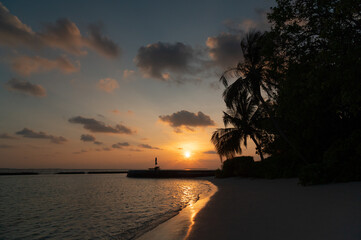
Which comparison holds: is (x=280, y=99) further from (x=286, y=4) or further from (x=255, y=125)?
(x=255, y=125)

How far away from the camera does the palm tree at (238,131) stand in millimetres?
30031

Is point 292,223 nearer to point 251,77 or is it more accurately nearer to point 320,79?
point 320,79

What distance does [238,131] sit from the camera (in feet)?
101

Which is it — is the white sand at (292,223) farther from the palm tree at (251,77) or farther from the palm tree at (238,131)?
the palm tree at (238,131)

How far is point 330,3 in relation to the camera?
9.11m

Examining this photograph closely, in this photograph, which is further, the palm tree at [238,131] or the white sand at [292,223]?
the palm tree at [238,131]

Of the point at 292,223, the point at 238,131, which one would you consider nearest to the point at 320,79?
the point at 292,223

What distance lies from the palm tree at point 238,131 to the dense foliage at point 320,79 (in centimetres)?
1337

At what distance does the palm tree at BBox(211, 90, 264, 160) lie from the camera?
30.0m

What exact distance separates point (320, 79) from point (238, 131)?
22.0 meters

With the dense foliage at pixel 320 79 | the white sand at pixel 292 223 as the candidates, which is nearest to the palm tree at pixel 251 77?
the dense foliage at pixel 320 79

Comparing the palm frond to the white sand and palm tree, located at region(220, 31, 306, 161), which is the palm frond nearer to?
palm tree, located at region(220, 31, 306, 161)

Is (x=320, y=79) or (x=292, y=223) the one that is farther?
(x=320, y=79)

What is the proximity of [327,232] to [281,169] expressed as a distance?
15.9 metres
